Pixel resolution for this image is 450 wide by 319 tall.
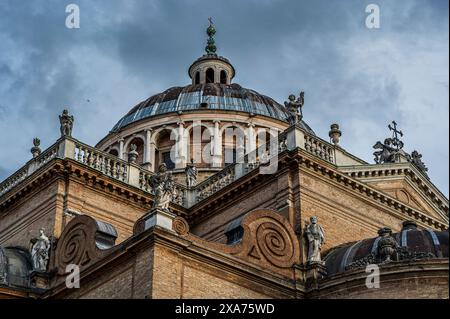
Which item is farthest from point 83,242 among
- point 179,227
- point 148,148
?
point 148,148

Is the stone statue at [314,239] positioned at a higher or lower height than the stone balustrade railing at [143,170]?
lower

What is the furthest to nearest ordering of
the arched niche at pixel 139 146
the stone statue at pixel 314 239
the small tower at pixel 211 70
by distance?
the small tower at pixel 211 70 < the arched niche at pixel 139 146 < the stone statue at pixel 314 239

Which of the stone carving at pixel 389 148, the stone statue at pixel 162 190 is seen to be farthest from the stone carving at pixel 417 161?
the stone statue at pixel 162 190

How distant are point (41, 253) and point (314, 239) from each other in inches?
392

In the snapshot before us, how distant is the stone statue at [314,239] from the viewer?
33.9 metres

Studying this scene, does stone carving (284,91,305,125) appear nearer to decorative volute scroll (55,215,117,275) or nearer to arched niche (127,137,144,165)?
decorative volute scroll (55,215,117,275)

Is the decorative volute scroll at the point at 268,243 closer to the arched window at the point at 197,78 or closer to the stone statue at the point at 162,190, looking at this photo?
the stone statue at the point at 162,190

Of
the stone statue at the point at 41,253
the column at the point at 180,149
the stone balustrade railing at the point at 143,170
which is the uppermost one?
the column at the point at 180,149

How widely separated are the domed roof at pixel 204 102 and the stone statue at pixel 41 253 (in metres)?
16.6

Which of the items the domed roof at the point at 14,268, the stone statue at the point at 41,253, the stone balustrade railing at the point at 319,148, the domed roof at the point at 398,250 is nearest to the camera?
the domed roof at the point at 398,250
